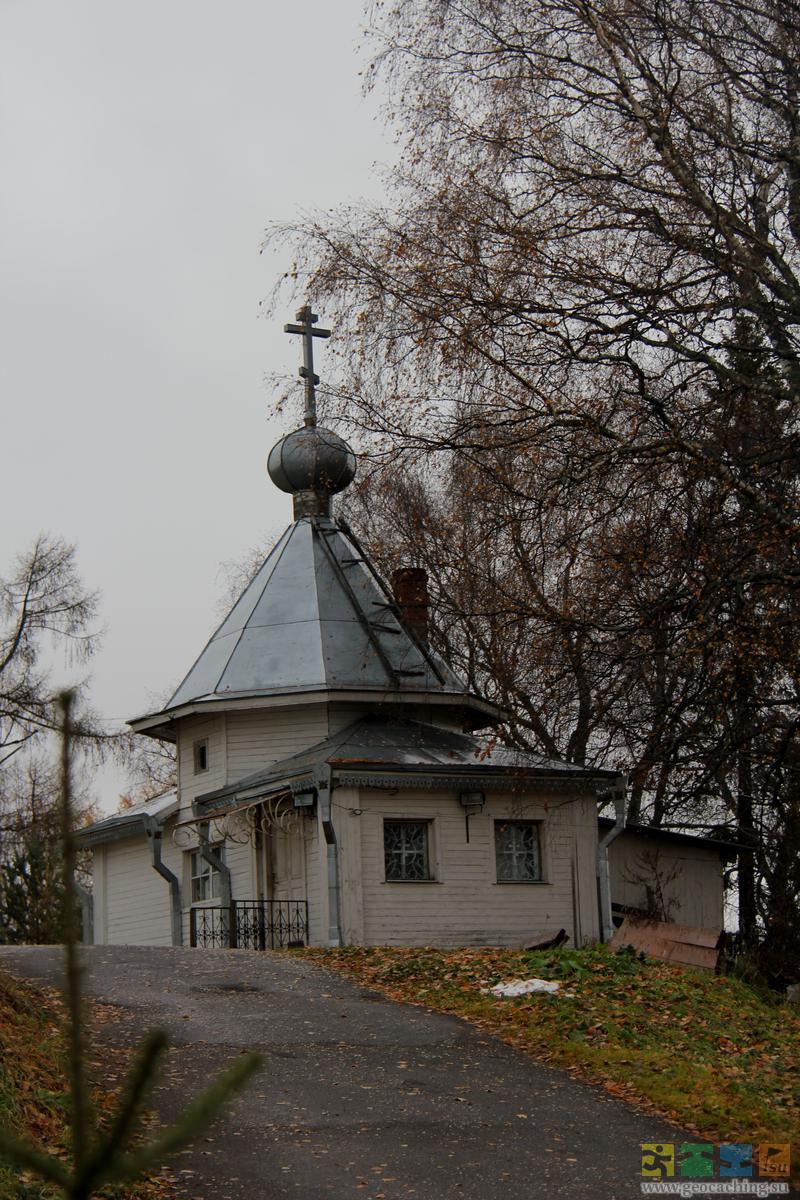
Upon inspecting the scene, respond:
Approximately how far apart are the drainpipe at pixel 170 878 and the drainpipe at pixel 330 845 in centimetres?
439

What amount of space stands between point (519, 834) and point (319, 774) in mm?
3740

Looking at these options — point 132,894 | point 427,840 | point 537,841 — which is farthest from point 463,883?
point 132,894

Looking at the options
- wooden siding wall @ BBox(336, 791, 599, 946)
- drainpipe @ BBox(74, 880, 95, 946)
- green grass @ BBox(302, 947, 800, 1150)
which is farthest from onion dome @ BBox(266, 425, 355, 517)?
green grass @ BBox(302, 947, 800, 1150)

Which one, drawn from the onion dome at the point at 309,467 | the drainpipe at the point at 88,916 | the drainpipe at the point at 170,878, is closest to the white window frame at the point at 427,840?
the drainpipe at the point at 170,878

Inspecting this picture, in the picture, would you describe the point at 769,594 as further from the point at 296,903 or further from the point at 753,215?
the point at 296,903

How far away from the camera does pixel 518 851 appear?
22.4 metres

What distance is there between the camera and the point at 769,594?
1303 cm

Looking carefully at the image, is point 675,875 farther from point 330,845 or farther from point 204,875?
point 204,875

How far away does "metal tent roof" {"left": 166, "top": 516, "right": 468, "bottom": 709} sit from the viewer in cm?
2328

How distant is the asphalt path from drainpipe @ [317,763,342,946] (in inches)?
200

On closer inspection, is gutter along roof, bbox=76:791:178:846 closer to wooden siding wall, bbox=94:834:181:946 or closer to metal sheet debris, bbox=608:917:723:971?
wooden siding wall, bbox=94:834:181:946

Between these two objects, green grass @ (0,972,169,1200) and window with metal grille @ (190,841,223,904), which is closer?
green grass @ (0,972,169,1200)

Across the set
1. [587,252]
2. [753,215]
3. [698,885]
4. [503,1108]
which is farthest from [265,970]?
[698,885]

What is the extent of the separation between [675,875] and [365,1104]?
17.2 metres
